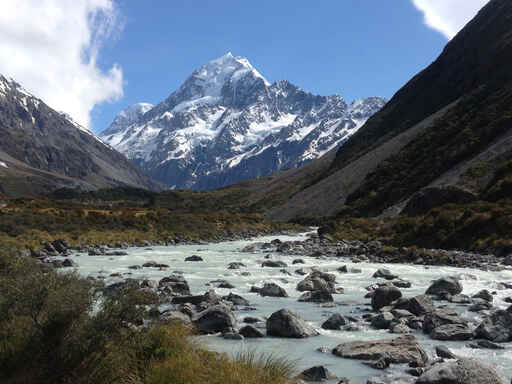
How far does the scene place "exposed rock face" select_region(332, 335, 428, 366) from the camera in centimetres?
1115

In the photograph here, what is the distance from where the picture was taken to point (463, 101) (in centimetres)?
11262

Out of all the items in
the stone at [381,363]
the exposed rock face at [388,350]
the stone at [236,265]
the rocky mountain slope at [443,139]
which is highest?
the rocky mountain slope at [443,139]

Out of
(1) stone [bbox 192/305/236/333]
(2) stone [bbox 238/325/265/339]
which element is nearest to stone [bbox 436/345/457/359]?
(2) stone [bbox 238/325/265/339]

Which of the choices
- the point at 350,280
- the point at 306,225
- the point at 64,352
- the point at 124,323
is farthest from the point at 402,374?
the point at 306,225

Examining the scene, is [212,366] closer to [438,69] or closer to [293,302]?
[293,302]

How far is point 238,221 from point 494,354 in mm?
83733

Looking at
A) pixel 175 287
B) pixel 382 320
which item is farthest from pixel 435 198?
pixel 382 320

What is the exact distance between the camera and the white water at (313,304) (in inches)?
462

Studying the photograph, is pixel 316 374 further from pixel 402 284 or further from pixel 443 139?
pixel 443 139

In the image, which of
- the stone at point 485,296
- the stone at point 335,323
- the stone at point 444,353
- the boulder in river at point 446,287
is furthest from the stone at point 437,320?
the boulder in river at point 446,287

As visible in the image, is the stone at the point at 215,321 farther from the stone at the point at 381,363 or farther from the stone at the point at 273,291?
the stone at the point at 273,291

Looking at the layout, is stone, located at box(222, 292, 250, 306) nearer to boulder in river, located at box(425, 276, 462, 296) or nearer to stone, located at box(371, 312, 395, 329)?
stone, located at box(371, 312, 395, 329)

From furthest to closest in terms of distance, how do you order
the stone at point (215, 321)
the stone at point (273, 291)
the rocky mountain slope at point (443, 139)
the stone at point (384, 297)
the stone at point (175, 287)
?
the rocky mountain slope at point (443, 139), the stone at point (273, 291), the stone at point (175, 287), the stone at point (384, 297), the stone at point (215, 321)

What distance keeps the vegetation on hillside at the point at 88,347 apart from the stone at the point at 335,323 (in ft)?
23.4
